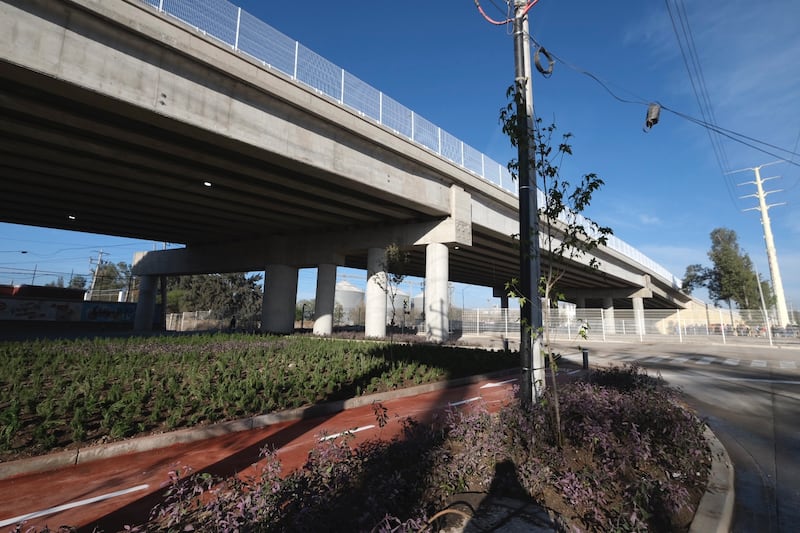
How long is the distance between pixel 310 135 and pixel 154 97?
548cm

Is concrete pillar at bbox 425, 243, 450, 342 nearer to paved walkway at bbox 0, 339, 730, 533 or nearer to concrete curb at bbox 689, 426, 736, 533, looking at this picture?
paved walkway at bbox 0, 339, 730, 533

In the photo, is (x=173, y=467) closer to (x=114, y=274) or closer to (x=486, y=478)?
(x=486, y=478)

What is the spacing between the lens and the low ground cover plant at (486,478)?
2934 mm

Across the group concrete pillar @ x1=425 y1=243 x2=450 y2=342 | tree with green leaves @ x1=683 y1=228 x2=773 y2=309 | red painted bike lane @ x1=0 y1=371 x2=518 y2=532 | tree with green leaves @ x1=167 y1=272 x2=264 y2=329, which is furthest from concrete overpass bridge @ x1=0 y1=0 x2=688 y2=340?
tree with green leaves @ x1=683 y1=228 x2=773 y2=309

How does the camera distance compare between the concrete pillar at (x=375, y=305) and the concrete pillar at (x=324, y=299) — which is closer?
the concrete pillar at (x=375, y=305)

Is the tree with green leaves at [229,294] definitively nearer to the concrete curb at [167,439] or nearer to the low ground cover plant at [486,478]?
the concrete curb at [167,439]

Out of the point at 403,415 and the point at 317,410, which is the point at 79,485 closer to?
the point at 317,410

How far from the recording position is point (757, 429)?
6.81 m

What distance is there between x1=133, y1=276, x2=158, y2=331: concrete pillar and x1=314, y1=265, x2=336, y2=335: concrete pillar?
22134mm

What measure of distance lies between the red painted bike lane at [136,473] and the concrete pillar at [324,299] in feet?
59.5

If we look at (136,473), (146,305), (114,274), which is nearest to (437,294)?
(136,473)

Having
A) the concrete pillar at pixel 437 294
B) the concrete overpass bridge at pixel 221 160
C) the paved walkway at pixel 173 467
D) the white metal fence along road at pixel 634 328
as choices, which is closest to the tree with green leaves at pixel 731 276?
the white metal fence along road at pixel 634 328

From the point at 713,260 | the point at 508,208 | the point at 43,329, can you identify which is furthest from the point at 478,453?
the point at 713,260

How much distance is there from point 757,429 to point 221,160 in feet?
59.6
